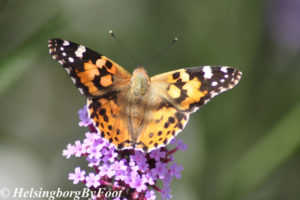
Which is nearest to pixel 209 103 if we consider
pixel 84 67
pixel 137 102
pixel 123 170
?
pixel 137 102

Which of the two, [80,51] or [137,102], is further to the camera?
[137,102]

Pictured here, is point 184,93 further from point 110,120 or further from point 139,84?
point 110,120

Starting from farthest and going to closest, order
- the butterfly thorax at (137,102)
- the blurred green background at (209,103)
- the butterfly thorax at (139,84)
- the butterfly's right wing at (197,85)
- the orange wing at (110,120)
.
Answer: the blurred green background at (209,103)
the butterfly thorax at (139,84)
the butterfly's right wing at (197,85)
the butterfly thorax at (137,102)
the orange wing at (110,120)

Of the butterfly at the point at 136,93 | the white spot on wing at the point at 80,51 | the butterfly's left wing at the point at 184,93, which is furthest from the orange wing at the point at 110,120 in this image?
the white spot on wing at the point at 80,51

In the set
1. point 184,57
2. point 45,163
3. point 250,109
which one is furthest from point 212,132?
point 45,163

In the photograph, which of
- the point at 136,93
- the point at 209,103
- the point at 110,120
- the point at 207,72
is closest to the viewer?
the point at 110,120

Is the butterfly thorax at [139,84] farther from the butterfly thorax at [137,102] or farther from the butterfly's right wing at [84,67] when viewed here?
the butterfly's right wing at [84,67]

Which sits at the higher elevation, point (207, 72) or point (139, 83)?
point (139, 83)
